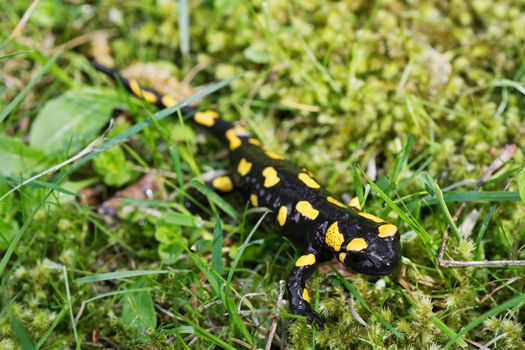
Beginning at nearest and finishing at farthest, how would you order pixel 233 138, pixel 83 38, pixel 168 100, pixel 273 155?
pixel 273 155 → pixel 233 138 → pixel 168 100 → pixel 83 38

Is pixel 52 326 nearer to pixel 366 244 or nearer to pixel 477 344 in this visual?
pixel 366 244

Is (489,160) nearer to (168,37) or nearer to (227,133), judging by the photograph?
(227,133)

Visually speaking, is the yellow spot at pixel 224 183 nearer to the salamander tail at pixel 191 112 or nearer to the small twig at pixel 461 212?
the salamander tail at pixel 191 112

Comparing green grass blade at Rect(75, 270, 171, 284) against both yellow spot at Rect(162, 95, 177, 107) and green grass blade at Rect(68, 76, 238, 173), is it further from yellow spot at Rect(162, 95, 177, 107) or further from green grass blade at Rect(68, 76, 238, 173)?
yellow spot at Rect(162, 95, 177, 107)

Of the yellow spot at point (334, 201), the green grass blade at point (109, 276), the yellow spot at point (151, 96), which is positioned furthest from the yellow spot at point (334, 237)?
the yellow spot at point (151, 96)

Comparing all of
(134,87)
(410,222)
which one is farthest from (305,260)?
(134,87)

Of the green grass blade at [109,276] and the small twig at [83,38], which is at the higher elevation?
the small twig at [83,38]
